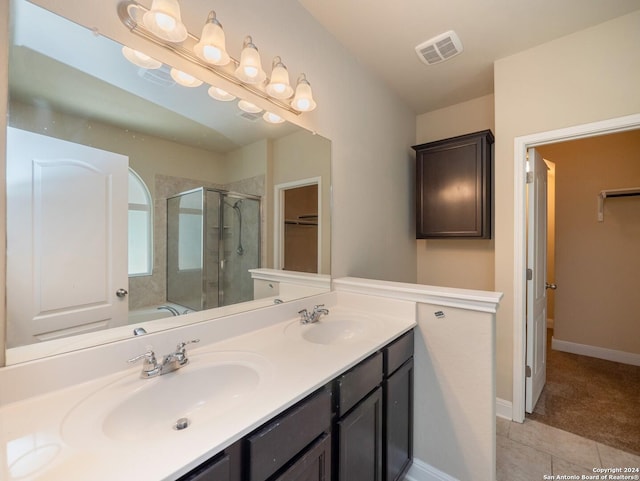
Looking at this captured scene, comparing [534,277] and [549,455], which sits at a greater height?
[534,277]

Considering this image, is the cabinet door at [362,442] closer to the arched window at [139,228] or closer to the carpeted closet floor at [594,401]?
the arched window at [139,228]

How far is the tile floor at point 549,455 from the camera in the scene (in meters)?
1.53

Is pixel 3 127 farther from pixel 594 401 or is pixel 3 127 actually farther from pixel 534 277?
pixel 594 401

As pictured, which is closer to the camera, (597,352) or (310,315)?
(310,315)

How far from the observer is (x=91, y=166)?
3.02ft

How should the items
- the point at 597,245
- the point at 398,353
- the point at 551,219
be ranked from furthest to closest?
1. the point at 551,219
2. the point at 597,245
3. the point at 398,353

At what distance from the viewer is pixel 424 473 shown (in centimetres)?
148

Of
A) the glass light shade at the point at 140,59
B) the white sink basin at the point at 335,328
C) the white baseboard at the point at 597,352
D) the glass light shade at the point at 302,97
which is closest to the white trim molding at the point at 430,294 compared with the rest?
the white sink basin at the point at 335,328

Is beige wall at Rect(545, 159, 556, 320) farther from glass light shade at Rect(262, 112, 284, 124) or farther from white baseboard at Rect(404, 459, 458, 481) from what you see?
glass light shade at Rect(262, 112, 284, 124)

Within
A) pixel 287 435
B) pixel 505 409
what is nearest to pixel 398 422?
pixel 287 435

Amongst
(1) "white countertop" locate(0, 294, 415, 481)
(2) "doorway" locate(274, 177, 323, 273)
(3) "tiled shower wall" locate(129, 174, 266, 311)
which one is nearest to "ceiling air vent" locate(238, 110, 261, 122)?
(2) "doorway" locate(274, 177, 323, 273)

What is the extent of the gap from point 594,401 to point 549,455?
35.9 inches

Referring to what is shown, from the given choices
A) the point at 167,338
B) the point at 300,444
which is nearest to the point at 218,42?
the point at 167,338

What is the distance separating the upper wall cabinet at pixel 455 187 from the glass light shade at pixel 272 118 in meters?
1.68
